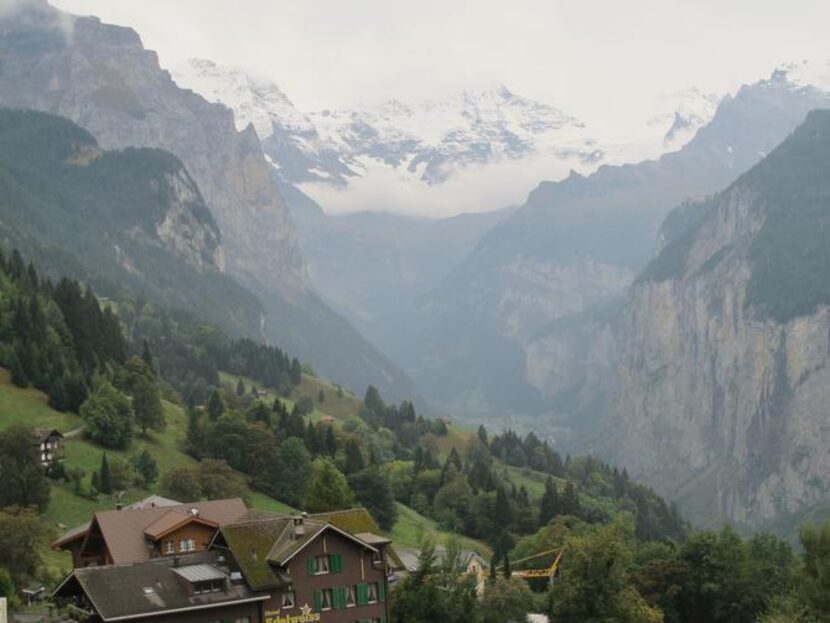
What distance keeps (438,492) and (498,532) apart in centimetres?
1265

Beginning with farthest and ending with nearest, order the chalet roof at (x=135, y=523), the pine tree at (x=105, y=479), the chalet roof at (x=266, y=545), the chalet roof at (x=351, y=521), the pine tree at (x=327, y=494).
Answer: the pine tree at (x=105, y=479), the pine tree at (x=327, y=494), the chalet roof at (x=135, y=523), the chalet roof at (x=351, y=521), the chalet roof at (x=266, y=545)

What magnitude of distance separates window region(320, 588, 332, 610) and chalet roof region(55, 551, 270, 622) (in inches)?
172

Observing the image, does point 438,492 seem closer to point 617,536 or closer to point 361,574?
point 617,536

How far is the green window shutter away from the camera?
246ft

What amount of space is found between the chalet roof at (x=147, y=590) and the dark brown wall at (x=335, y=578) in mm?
2327

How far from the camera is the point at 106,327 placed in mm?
166250

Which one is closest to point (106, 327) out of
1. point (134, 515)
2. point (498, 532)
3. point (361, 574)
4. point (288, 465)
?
point (288, 465)

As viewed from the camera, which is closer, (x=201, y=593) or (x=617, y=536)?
(x=201, y=593)

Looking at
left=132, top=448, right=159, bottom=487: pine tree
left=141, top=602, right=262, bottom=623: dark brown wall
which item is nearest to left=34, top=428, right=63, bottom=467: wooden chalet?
left=132, top=448, right=159, bottom=487: pine tree

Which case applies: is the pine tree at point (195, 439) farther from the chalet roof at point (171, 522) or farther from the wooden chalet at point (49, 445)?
the chalet roof at point (171, 522)

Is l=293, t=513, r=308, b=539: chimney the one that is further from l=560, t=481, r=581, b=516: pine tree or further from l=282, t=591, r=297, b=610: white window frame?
l=560, t=481, r=581, b=516: pine tree

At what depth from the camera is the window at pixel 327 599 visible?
75688mm

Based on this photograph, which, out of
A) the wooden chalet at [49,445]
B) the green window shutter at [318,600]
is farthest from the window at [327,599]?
the wooden chalet at [49,445]

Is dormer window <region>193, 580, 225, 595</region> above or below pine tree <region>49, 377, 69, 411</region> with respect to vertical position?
below
